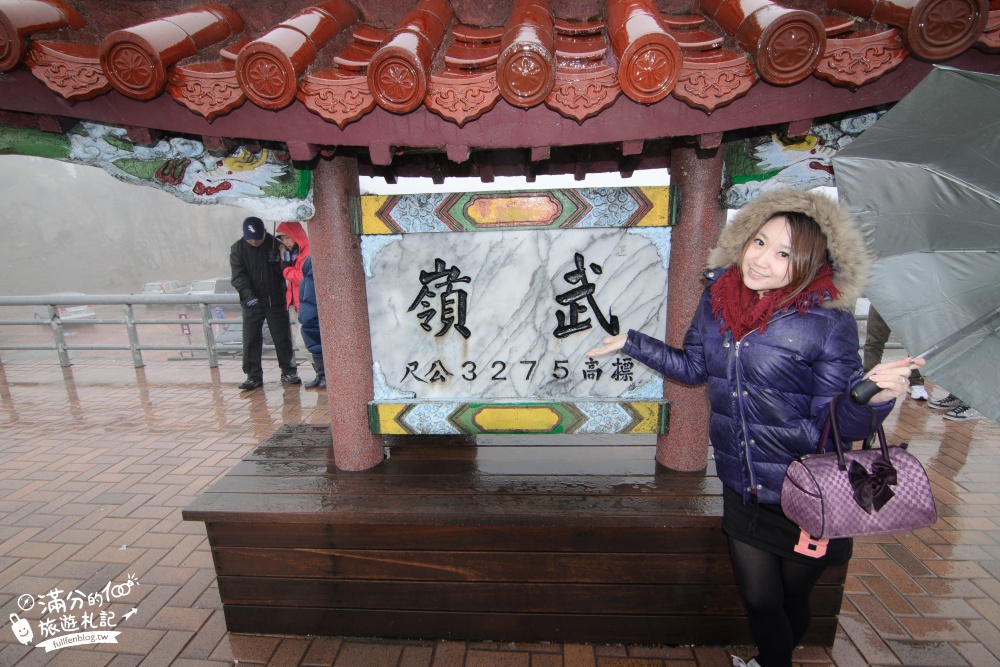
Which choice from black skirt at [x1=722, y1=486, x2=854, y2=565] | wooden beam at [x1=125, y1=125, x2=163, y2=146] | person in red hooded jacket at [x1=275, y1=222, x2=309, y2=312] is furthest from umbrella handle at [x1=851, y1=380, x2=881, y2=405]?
person in red hooded jacket at [x1=275, y1=222, x2=309, y2=312]

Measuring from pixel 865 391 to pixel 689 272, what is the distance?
1.02 m

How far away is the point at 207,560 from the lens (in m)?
2.91

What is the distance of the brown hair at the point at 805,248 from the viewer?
4.86 feet

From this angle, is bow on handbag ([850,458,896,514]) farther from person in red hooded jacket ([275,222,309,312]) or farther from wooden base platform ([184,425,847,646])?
person in red hooded jacket ([275,222,309,312])

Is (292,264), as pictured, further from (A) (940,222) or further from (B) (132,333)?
(A) (940,222)

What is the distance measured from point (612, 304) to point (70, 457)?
5.02 m

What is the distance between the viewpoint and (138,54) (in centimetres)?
145

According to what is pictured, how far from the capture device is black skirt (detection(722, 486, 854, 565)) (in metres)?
1.61

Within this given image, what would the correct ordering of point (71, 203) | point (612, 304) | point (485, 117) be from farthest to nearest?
point (71, 203)
point (612, 304)
point (485, 117)

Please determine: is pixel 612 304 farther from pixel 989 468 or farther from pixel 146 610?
pixel 989 468

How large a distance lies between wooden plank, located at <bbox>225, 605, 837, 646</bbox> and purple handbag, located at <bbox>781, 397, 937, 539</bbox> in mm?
1033

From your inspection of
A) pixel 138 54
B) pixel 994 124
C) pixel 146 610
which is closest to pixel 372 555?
pixel 146 610

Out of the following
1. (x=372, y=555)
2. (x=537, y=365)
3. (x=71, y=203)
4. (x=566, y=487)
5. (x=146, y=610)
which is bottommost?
(x=146, y=610)

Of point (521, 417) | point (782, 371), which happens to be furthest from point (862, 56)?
point (521, 417)
